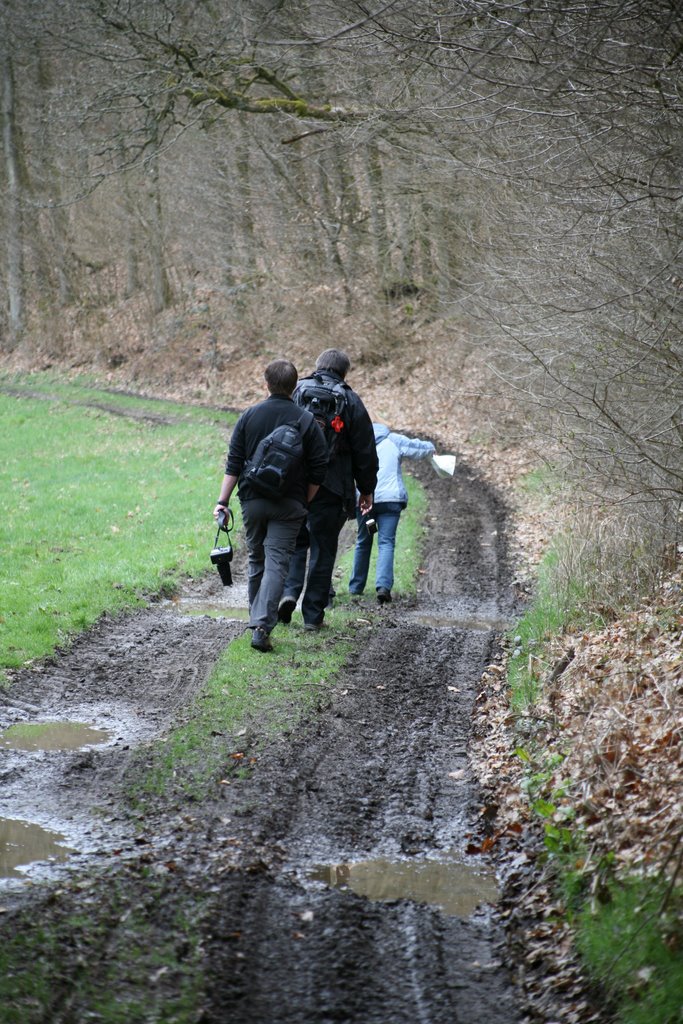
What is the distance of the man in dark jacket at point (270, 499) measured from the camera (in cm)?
831

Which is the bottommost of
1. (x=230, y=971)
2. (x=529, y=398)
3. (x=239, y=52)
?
(x=230, y=971)

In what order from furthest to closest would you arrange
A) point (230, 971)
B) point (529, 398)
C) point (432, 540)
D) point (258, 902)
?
1. point (432, 540)
2. point (529, 398)
3. point (258, 902)
4. point (230, 971)

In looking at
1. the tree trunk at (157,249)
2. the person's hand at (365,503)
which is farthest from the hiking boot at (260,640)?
the tree trunk at (157,249)

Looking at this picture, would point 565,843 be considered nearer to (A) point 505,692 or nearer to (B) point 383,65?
(A) point 505,692

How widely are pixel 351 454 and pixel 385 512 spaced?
6.46 ft

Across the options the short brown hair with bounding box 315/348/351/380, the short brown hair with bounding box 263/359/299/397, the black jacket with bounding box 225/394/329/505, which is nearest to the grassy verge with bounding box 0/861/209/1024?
the black jacket with bounding box 225/394/329/505

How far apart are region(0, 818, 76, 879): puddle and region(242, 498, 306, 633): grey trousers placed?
3.27 metres

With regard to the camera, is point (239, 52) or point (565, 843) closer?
point (565, 843)

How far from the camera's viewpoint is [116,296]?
42031mm

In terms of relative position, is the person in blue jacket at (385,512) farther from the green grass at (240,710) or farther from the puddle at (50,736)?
the puddle at (50,736)

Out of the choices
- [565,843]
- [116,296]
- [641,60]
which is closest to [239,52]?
[641,60]

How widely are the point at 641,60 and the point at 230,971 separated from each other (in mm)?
6619

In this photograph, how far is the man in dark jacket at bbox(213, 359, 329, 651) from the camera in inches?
327

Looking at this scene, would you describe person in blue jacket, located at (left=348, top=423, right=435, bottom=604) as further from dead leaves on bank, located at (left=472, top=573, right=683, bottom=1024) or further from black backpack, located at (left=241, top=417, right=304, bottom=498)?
dead leaves on bank, located at (left=472, top=573, right=683, bottom=1024)
